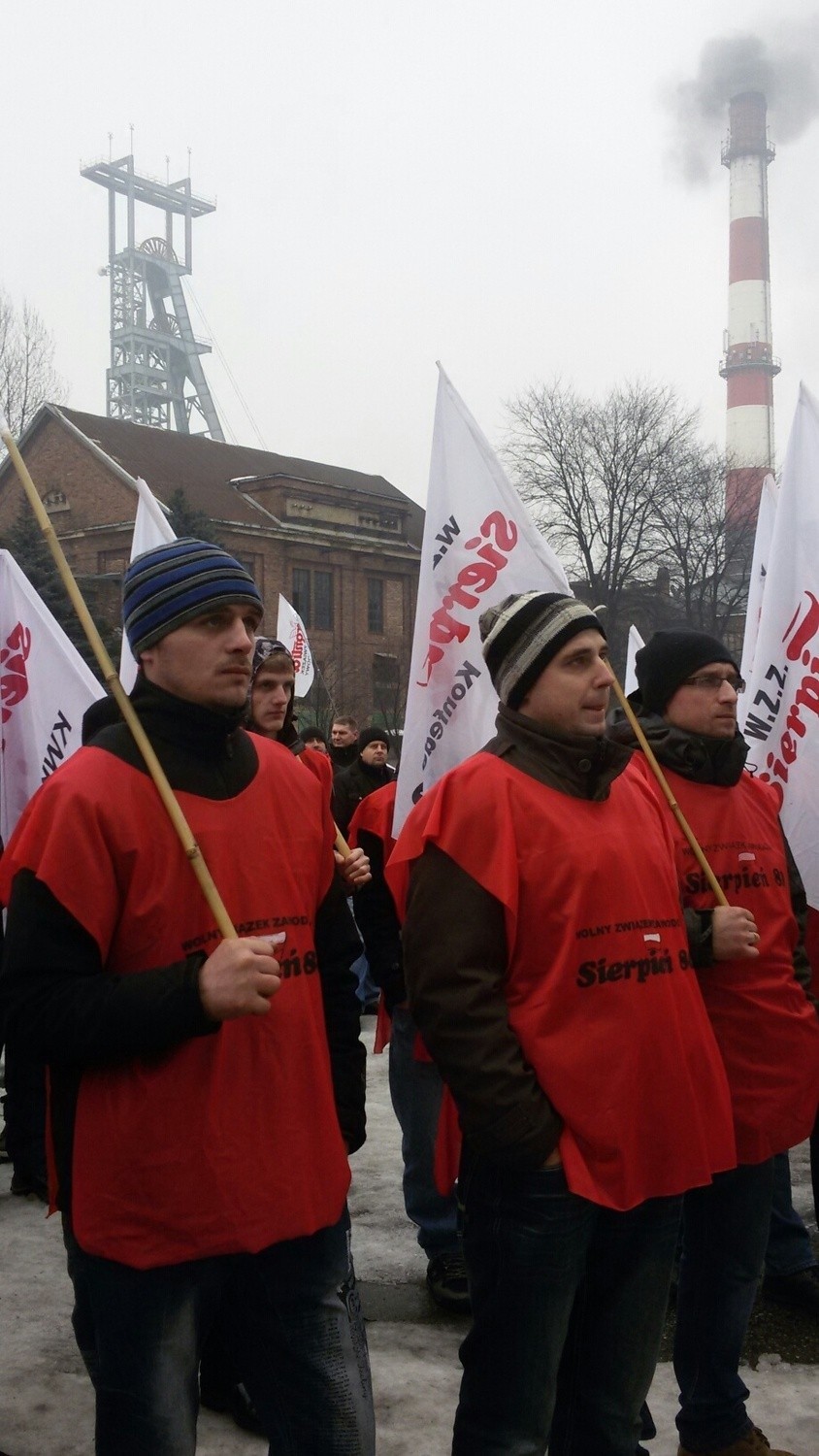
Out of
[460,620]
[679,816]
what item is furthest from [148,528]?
[679,816]

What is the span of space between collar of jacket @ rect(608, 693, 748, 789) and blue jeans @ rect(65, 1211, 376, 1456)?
1.60m

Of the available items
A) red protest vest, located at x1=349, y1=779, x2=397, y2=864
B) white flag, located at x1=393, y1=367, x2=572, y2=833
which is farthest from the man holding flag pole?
red protest vest, located at x1=349, y1=779, x2=397, y2=864

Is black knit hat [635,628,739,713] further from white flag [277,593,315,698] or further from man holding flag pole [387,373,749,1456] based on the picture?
white flag [277,593,315,698]

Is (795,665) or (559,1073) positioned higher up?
(795,665)

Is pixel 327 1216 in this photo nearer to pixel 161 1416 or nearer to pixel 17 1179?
pixel 161 1416

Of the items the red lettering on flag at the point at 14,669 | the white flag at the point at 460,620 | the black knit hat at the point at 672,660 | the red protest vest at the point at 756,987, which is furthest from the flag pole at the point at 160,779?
the red lettering on flag at the point at 14,669

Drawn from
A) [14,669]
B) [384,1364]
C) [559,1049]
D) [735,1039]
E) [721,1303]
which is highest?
[14,669]

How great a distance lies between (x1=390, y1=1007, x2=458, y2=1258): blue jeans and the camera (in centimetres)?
465

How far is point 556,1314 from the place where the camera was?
8.53 feet

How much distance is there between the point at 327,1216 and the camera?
239cm

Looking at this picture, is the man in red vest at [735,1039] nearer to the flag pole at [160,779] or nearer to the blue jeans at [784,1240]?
the blue jeans at [784,1240]

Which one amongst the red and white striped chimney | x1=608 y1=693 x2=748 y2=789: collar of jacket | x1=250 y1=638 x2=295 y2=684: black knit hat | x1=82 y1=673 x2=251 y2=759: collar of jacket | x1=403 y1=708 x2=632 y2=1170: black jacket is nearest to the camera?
x1=82 y1=673 x2=251 y2=759: collar of jacket

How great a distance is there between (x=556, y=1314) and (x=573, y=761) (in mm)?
1051

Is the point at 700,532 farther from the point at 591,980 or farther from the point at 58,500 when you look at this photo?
the point at 591,980
